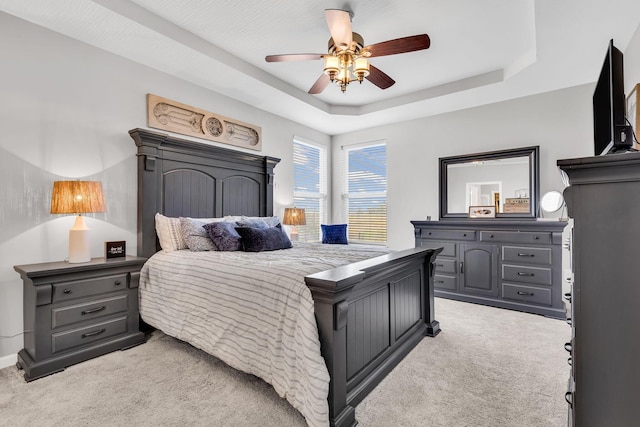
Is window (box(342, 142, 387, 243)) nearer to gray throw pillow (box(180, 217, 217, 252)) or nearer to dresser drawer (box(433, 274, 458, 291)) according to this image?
dresser drawer (box(433, 274, 458, 291))

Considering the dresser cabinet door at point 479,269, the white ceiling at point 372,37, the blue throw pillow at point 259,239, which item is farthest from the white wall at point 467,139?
the blue throw pillow at point 259,239

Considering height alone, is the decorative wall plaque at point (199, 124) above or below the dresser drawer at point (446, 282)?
above

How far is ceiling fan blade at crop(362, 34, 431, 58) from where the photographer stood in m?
2.23

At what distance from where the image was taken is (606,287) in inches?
43.2

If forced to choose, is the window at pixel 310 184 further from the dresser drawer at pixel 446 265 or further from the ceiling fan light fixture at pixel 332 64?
the ceiling fan light fixture at pixel 332 64

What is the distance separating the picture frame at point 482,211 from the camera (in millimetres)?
4074

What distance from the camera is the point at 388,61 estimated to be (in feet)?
11.2

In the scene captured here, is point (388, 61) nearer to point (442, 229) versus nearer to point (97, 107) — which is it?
point (442, 229)

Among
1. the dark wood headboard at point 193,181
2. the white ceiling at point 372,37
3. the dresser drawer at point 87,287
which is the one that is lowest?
the dresser drawer at point 87,287

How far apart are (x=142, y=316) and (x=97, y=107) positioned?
6.21 ft

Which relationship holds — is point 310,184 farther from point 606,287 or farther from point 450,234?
point 606,287

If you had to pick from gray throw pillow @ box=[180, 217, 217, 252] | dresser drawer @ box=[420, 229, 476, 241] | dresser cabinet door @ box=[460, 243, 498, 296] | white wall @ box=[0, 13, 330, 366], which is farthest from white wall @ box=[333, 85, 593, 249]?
white wall @ box=[0, 13, 330, 366]

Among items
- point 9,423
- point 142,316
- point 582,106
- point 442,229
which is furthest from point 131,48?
point 582,106

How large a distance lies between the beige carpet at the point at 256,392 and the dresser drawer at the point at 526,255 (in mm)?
1155
